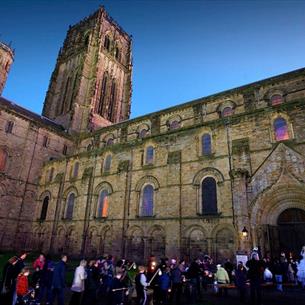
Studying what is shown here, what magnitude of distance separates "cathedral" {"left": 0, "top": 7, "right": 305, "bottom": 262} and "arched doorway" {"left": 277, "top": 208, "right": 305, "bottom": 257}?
60 millimetres

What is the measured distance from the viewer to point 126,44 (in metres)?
57.5

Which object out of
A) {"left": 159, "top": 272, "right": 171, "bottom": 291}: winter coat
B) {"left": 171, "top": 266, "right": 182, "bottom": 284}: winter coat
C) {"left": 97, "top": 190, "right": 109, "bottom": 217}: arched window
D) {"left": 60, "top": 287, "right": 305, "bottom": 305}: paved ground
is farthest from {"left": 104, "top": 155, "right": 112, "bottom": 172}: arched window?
{"left": 159, "top": 272, "right": 171, "bottom": 291}: winter coat

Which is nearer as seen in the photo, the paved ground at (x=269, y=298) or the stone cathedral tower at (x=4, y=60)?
the paved ground at (x=269, y=298)

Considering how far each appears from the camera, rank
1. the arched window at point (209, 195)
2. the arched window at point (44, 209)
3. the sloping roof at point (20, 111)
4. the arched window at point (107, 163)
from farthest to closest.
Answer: the sloping roof at point (20, 111)
the arched window at point (44, 209)
the arched window at point (107, 163)
the arched window at point (209, 195)

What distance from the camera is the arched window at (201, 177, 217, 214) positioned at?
18078mm

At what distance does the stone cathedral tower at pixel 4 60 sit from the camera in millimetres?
49300

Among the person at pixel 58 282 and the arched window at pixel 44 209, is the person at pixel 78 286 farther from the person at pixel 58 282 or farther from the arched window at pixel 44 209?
the arched window at pixel 44 209

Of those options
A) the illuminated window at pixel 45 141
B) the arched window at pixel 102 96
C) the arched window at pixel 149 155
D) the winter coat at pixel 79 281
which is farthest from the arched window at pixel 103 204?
the arched window at pixel 102 96

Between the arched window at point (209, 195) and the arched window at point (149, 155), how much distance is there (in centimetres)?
573

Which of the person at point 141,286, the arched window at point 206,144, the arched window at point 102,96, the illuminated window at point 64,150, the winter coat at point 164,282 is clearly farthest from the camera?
the arched window at point 102,96

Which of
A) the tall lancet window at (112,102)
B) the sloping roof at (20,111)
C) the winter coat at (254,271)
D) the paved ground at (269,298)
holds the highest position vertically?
the tall lancet window at (112,102)

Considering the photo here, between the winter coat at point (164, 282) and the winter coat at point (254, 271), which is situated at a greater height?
the winter coat at point (254, 271)

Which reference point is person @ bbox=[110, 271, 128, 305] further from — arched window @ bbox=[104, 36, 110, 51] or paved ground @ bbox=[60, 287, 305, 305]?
arched window @ bbox=[104, 36, 110, 51]

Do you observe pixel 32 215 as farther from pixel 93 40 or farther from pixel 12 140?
pixel 93 40
